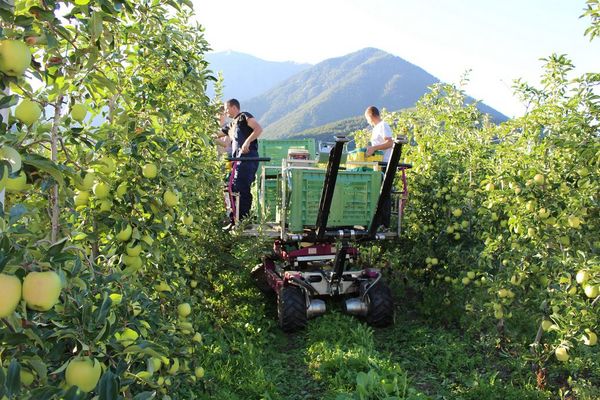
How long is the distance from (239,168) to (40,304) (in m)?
5.18

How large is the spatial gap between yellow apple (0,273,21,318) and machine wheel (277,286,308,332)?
4.25 metres

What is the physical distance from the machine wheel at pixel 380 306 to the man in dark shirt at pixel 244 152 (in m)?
1.77

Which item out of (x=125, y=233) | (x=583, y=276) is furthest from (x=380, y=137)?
(x=125, y=233)

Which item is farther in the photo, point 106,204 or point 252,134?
point 252,134

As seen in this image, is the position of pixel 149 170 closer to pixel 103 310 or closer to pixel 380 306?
pixel 103 310

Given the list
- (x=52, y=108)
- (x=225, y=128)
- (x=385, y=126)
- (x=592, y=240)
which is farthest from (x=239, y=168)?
(x=52, y=108)

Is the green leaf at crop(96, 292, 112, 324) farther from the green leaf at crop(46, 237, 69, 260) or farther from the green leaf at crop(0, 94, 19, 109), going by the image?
the green leaf at crop(0, 94, 19, 109)

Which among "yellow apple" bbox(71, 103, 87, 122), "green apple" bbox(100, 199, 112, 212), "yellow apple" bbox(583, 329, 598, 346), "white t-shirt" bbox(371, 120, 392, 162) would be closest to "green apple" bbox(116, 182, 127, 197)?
"green apple" bbox(100, 199, 112, 212)

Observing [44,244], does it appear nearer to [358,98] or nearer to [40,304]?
[40,304]

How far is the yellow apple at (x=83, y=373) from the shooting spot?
117 cm

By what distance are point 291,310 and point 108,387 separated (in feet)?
13.3

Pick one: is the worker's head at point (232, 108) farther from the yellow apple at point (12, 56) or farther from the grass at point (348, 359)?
the yellow apple at point (12, 56)

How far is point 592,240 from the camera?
11.7 ft

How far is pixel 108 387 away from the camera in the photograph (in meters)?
1.12
